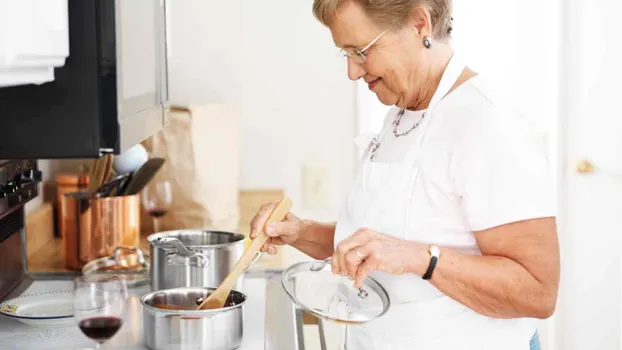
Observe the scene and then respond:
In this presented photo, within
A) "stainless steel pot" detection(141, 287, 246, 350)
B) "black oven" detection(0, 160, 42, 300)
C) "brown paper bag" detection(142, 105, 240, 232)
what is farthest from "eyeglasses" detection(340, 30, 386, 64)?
"brown paper bag" detection(142, 105, 240, 232)

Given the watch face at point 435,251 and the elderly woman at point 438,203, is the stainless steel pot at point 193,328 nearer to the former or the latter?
the elderly woman at point 438,203

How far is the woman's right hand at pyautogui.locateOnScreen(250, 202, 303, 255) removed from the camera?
178cm

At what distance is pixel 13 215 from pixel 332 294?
39.7 inches

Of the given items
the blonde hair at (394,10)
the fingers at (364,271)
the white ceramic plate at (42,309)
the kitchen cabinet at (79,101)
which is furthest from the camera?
the white ceramic plate at (42,309)

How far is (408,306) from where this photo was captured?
166cm

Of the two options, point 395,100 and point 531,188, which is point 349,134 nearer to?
point 395,100

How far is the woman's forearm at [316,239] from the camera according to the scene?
1927 millimetres

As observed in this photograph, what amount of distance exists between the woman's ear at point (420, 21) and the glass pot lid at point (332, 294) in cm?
45

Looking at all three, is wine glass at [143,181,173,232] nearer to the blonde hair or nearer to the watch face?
the blonde hair

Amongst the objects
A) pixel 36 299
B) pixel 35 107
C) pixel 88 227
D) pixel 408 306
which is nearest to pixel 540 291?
pixel 408 306

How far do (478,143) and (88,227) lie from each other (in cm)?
128

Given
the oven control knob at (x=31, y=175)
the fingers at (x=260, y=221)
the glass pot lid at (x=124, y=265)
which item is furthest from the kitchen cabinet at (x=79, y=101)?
the glass pot lid at (x=124, y=265)

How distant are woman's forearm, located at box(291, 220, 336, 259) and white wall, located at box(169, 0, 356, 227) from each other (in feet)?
3.89

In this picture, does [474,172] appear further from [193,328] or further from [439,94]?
[193,328]
